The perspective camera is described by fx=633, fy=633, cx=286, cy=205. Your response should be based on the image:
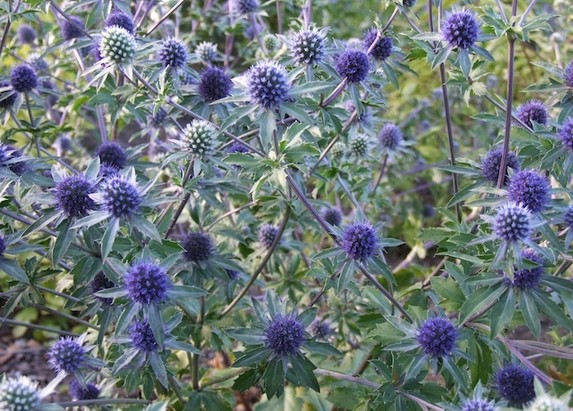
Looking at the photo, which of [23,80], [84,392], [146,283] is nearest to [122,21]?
[23,80]

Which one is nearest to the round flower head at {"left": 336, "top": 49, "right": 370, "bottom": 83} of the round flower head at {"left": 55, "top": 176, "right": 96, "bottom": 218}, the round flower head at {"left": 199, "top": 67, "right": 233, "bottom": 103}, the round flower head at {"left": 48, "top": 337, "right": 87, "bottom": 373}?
the round flower head at {"left": 199, "top": 67, "right": 233, "bottom": 103}

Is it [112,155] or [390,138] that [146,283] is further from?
[390,138]

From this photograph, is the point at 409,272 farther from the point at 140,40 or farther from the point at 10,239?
the point at 10,239

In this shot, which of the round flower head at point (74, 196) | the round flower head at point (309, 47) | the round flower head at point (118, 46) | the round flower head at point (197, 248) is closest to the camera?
the round flower head at point (74, 196)

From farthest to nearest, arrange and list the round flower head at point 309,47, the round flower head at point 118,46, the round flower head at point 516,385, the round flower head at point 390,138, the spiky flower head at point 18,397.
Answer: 1. the round flower head at point 390,138
2. the round flower head at point 309,47
3. the round flower head at point 118,46
4. the round flower head at point 516,385
5. the spiky flower head at point 18,397

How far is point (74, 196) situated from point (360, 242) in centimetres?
97

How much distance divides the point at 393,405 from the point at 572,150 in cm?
108

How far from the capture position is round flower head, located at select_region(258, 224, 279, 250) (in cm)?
Result: 306

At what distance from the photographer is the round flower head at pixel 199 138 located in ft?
7.39

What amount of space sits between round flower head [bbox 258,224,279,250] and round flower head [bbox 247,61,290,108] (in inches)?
41.6

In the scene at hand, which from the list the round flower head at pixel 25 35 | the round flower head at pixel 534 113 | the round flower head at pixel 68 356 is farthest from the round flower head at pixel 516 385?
the round flower head at pixel 25 35

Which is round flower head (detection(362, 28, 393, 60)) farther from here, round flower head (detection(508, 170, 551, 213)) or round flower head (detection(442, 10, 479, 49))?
round flower head (detection(508, 170, 551, 213))

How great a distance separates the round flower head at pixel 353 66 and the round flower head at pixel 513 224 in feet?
2.62

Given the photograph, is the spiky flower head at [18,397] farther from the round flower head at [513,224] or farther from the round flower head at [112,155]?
the round flower head at [513,224]
